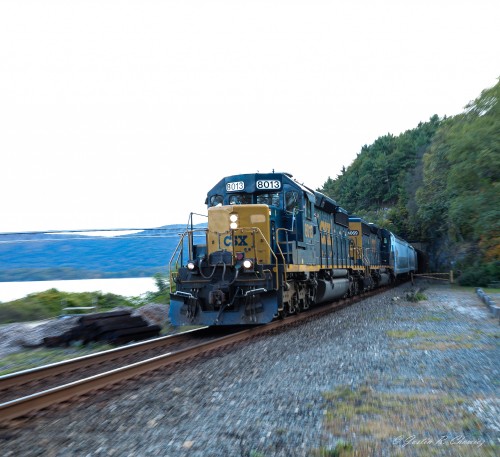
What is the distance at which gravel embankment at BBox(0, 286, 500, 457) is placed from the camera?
3932 millimetres

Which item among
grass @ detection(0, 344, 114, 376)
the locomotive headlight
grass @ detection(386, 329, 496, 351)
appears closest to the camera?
grass @ detection(0, 344, 114, 376)

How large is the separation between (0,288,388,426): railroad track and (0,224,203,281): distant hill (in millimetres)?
3223

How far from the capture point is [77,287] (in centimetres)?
1791

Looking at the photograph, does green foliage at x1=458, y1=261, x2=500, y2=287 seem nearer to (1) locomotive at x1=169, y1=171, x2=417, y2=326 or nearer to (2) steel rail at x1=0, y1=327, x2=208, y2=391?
(1) locomotive at x1=169, y1=171, x2=417, y2=326

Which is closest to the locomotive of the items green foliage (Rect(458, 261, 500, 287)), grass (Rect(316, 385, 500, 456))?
grass (Rect(316, 385, 500, 456))

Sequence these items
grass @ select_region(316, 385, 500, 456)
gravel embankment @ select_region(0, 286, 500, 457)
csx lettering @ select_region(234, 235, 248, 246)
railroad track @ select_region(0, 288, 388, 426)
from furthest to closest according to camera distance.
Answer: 1. csx lettering @ select_region(234, 235, 248, 246)
2. railroad track @ select_region(0, 288, 388, 426)
3. gravel embankment @ select_region(0, 286, 500, 457)
4. grass @ select_region(316, 385, 500, 456)

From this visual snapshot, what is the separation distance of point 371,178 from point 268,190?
5330 centimetres

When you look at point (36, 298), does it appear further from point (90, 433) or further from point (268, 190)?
point (90, 433)

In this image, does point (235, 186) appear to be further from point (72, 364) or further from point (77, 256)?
point (72, 364)

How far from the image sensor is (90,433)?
4391 millimetres

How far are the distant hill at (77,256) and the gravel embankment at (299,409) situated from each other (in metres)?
5.38

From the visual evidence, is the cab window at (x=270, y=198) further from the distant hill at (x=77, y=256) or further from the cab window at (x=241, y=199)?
the distant hill at (x=77, y=256)

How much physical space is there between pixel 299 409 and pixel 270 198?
7.14 meters

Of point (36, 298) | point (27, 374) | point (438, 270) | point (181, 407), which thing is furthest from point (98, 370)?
point (438, 270)
